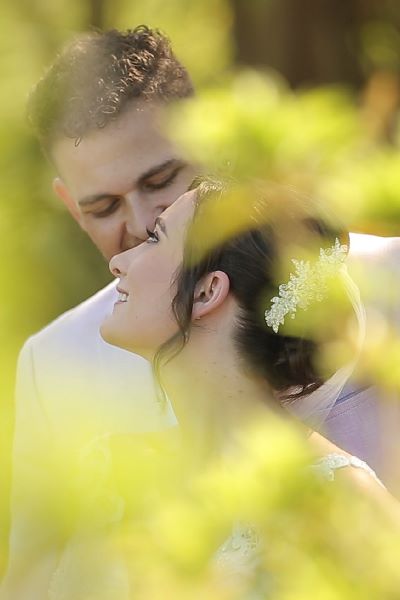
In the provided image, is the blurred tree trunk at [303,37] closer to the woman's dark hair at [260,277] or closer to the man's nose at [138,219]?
the man's nose at [138,219]

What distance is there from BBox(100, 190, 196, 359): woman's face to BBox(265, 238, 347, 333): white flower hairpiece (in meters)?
0.29

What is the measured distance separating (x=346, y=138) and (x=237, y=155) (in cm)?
13

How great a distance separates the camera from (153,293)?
218 cm

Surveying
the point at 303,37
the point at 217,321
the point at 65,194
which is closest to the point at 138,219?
the point at 65,194

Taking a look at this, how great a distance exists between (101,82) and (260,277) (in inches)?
52.9

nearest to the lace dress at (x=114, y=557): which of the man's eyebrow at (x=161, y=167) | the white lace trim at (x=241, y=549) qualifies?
the white lace trim at (x=241, y=549)

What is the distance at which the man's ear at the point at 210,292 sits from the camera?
214cm

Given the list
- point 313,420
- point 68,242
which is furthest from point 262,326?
point 68,242

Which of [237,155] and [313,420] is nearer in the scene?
[237,155]

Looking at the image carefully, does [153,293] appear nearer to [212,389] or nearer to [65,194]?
[212,389]

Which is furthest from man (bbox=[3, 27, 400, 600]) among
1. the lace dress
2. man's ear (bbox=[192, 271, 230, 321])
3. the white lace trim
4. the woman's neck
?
the white lace trim

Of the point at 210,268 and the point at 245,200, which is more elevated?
the point at 245,200

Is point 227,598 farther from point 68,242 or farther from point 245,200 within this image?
point 68,242

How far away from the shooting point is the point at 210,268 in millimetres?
2174
